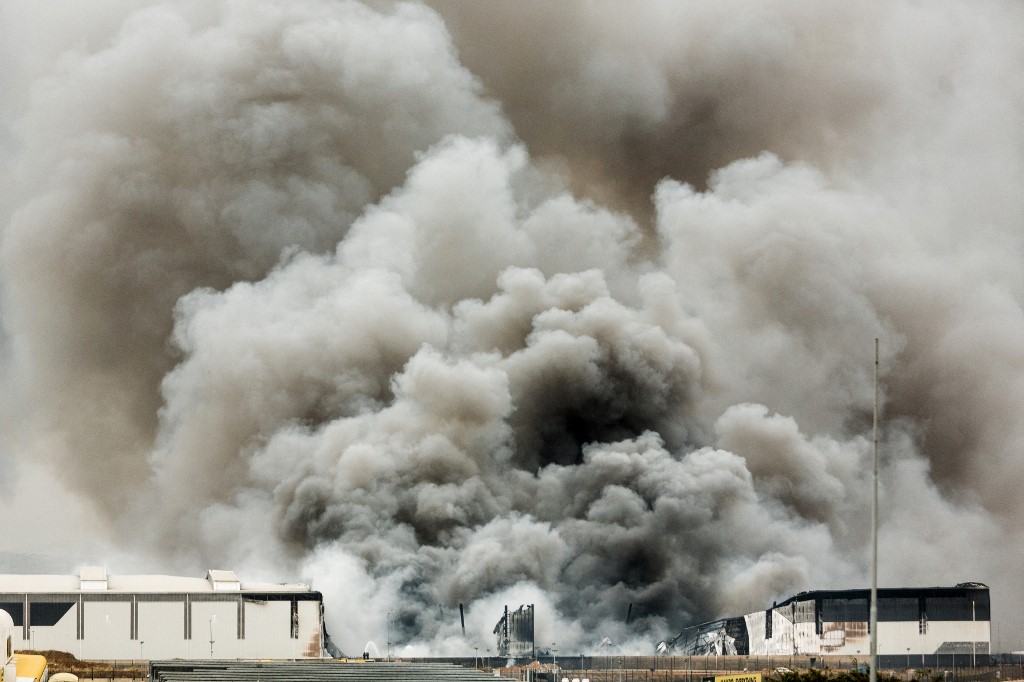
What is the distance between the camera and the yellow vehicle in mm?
42750

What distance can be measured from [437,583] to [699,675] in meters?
16.1

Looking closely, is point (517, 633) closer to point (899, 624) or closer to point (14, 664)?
point (899, 624)

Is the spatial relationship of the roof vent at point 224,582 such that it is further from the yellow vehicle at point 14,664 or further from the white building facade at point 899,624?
the yellow vehicle at point 14,664

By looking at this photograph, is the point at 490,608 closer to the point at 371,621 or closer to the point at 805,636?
the point at 371,621

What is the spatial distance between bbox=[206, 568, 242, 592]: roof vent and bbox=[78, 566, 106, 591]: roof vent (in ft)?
14.3

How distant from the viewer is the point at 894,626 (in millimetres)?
80750

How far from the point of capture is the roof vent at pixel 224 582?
78025 mm

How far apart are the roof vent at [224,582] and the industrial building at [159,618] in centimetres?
8

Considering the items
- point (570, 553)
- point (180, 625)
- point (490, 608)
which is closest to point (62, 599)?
point (180, 625)

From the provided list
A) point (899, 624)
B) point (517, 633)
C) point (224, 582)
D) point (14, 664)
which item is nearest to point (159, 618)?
point (224, 582)

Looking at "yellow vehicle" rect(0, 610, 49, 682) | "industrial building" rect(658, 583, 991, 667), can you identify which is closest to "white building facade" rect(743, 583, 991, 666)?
"industrial building" rect(658, 583, 991, 667)

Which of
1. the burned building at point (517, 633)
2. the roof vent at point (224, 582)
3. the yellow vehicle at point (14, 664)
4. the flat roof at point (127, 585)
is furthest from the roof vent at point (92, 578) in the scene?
the yellow vehicle at point (14, 664)

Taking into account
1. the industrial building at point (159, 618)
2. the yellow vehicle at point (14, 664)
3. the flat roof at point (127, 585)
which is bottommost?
the yellow vehicle at point (14, 664)

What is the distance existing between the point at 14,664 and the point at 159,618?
32.7m
